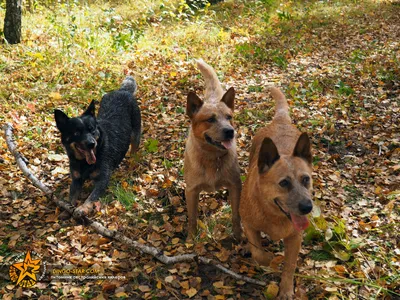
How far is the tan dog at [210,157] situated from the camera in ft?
13.7

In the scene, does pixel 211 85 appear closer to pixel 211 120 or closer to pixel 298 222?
pixel 211 120

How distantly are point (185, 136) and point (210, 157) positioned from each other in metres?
2.34

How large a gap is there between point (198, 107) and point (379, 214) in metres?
2.51

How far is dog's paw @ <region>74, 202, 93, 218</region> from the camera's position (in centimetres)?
465

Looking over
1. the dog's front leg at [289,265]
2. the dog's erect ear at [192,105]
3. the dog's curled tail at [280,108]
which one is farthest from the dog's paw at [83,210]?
the dog's curled tail at [280,108]

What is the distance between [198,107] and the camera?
177 inches

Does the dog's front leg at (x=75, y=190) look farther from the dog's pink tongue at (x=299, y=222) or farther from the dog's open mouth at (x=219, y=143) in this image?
the dog's pink tongue at (x=299, y=222)

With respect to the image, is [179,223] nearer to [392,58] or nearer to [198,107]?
[198,107]

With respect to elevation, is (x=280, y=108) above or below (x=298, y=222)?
above

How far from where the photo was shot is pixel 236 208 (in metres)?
4.34

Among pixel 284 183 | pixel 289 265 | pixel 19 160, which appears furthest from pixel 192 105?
pixel 19 160

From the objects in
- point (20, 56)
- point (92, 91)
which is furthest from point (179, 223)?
point (20, 56)

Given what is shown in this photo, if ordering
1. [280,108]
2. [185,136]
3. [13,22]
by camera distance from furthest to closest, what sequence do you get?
[13,22], [185,136], [280,108]

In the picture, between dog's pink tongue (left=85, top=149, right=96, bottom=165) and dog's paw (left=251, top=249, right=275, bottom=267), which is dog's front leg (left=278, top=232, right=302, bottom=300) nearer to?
dog's paw (left=251, top=249, right=275, bottom=267)
